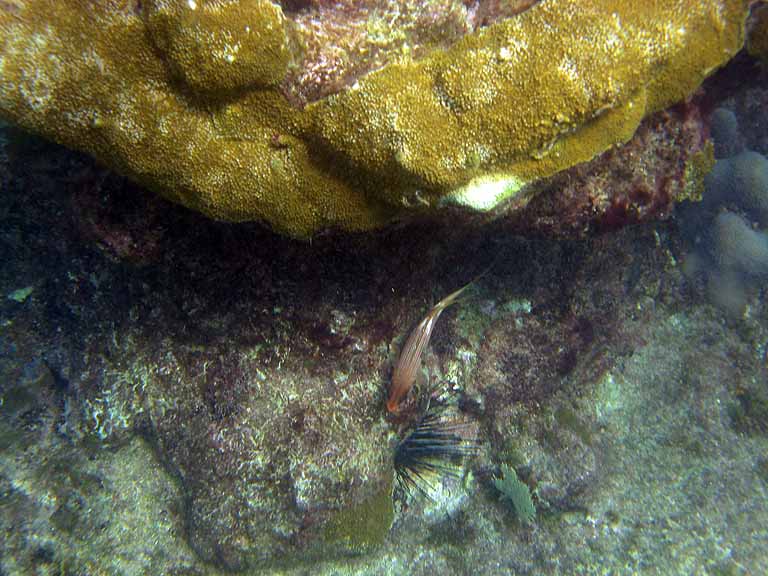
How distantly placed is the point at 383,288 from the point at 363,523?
2443mm

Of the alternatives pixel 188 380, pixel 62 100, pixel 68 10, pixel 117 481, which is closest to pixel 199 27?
pixel 68 10

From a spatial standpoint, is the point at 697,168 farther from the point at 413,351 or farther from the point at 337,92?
the point at 337,92

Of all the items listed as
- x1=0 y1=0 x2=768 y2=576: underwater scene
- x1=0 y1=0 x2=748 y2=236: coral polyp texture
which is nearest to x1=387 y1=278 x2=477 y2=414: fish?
x1=0 y1=0 x2=768 y2=576: underwater scene

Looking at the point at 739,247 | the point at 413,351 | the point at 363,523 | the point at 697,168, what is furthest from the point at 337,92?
the point at 739,247

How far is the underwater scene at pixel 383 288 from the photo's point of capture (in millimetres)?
2291

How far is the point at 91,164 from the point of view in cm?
273

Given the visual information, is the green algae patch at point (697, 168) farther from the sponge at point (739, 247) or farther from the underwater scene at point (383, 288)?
the sponge at point (739, 247)

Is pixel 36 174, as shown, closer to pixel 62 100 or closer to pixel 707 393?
pixel 62 100

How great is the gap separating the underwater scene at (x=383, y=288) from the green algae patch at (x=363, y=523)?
31 mm

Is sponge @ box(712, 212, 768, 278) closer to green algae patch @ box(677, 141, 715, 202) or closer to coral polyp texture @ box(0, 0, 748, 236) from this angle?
green algae patch @ box(677, 141, 715, 202)

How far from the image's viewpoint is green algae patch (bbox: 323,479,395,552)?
4.16 meters

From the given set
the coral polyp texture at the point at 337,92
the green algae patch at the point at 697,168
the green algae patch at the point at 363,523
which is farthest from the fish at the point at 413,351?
the green algae patch at the point at 697,168

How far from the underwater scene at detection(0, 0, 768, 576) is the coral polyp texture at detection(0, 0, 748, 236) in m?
0.02

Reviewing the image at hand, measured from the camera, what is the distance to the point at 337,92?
2381 millimetres
